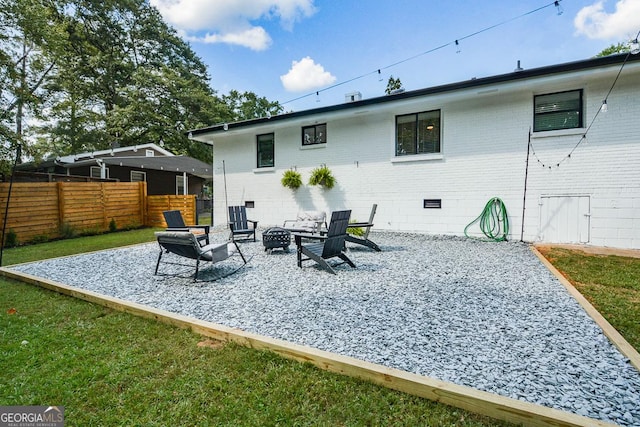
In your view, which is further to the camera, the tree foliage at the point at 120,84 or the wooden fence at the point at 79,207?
the tree foliage at the point at 120,84

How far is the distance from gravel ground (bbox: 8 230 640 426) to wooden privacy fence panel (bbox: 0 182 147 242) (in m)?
4.52

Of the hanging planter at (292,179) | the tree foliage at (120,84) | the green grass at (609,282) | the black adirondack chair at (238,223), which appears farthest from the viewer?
the tree foliage at (120,84)

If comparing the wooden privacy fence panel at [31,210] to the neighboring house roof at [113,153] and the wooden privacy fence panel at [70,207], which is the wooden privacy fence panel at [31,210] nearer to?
the wooden privacy fence panel at [70,207]

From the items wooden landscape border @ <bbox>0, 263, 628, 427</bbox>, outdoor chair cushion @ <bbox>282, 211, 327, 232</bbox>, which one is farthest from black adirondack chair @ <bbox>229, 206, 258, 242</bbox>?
wooden landscape border @ <bbox>0, 263, 628, 427</bbox>

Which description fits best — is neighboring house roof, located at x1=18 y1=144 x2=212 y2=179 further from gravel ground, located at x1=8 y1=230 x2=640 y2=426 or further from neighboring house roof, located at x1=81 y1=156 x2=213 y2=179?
gravel ground, located at x1=8 y1=230 x2=640 y2=426

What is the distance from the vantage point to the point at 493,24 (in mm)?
7699

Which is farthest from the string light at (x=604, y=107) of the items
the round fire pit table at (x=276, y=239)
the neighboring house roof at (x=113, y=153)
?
the neighboring house roof at (x=113, y=153)

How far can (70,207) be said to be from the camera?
33.7 feet

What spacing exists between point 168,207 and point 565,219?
45.1ft

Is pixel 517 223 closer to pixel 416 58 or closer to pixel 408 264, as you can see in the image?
pixel 408 264

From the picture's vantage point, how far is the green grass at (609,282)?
119 inches

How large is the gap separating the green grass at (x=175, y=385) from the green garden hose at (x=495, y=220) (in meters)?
7.07

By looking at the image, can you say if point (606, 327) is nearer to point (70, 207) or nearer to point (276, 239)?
point (276, 239)

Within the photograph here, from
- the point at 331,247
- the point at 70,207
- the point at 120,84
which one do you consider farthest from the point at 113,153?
the point at 331,247
